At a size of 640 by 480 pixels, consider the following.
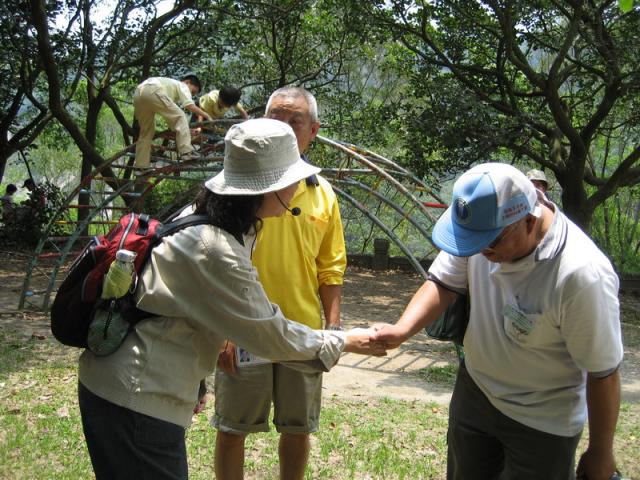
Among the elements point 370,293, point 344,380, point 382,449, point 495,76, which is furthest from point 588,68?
point 382,449

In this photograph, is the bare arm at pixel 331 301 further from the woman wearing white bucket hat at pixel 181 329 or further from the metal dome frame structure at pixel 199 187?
the woman wearing white bucket hat at pixel 181 329

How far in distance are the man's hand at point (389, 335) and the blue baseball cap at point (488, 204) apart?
0.59 m

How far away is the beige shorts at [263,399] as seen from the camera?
2.78 meters

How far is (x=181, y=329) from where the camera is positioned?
1.85 m

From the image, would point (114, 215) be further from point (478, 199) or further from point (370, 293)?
point (478, 199)

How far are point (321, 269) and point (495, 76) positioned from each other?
30.2 feet

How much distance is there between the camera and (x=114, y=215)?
60.3 feet

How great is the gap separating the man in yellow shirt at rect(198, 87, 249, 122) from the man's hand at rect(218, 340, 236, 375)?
5.79m

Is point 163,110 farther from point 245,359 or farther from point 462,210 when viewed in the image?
point 462,210

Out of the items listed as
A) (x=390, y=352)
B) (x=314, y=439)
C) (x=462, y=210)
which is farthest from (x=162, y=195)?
(x=462, y=210)

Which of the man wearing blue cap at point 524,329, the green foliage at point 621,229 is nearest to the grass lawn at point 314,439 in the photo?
the man wearing blue cap at point 524,329

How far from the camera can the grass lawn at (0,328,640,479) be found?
146 inches

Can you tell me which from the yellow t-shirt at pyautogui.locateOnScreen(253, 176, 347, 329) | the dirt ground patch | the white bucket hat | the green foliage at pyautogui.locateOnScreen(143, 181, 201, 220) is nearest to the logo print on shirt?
the white bucket hat

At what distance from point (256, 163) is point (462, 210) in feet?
1.97
